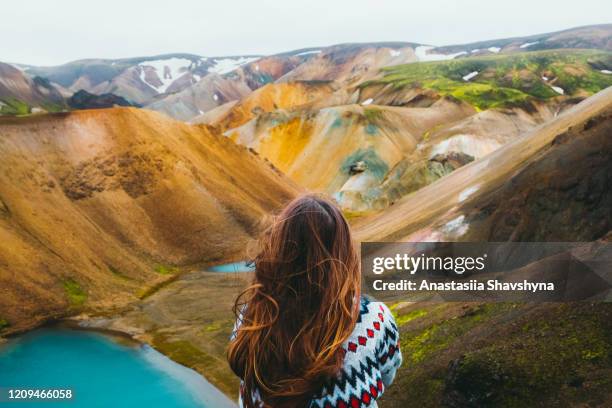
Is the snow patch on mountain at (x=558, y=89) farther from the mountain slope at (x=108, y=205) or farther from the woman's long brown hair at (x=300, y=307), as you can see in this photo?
the woman's long brown hair at (x=300, y=307)

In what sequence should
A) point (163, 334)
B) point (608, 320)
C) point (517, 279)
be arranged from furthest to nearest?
point (163, 334)
point (517, 279)
point (608, 320)

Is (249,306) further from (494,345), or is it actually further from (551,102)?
(551,102)

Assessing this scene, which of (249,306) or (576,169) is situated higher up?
(249,306)

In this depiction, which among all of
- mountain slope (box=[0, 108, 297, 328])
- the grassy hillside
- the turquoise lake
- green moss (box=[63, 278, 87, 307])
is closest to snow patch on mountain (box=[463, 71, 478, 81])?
the grassy hillside

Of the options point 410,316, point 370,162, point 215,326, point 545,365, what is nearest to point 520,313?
point 545,365

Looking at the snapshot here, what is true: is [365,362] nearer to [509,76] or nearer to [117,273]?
[117,273]

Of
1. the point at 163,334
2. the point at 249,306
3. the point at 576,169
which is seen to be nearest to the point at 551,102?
the point at 576,169
